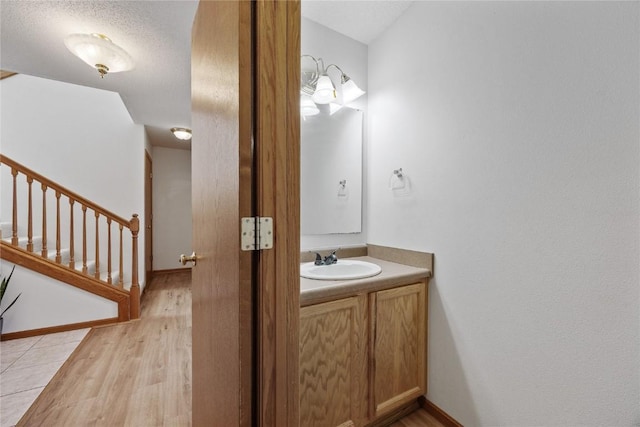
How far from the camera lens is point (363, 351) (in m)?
1.29

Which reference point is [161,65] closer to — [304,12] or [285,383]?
[304,12]

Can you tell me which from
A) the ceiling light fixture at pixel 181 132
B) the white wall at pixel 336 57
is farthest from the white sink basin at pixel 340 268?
the ceiling light fixture at pixel 181 132

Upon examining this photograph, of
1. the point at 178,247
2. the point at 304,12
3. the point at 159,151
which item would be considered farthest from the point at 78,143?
the point at 304,12

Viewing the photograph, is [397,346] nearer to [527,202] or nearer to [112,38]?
[527,202]

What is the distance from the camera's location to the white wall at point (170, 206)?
15.5ft

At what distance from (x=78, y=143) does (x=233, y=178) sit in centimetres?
413

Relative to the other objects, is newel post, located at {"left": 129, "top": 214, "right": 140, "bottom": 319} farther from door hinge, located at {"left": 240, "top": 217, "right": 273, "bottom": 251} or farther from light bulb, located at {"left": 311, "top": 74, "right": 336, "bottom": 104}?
door hinge, located at {"left": 240, "top": 217, "right": 273, "bottom": 251}

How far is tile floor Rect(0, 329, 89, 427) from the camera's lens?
1521mm

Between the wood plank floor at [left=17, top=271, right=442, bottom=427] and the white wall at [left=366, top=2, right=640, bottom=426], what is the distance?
612 mm

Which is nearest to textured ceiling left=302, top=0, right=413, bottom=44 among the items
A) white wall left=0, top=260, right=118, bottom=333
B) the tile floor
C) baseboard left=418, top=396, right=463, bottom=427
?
baseboard left=418, top=396, right=463, bottom=427

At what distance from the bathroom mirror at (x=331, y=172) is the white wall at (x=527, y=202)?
1.25ft

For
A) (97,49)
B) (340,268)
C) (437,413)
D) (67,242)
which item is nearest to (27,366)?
(67,242)

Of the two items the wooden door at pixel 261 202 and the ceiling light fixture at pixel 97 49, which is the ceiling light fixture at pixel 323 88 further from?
the ceiling light fixture at pixel 97 49

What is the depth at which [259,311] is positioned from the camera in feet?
2.17
